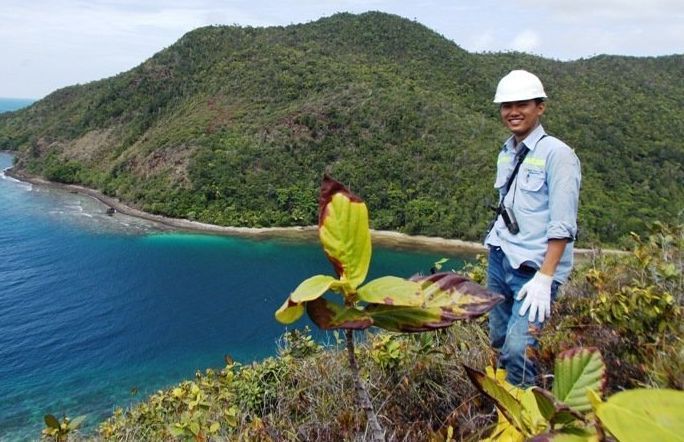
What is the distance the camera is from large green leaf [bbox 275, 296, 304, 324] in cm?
80

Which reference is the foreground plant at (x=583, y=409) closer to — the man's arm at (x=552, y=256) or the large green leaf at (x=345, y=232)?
the large green leaf at (x=345, y=232)

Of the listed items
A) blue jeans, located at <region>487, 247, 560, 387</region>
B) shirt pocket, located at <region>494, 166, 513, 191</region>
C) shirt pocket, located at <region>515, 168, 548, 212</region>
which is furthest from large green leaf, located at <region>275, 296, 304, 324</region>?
shirt pocket, located at <region>494, 166, 513, 191</region>

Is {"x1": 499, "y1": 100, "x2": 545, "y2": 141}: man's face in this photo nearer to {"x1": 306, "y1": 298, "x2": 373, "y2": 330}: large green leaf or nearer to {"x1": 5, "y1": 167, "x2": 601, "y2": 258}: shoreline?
{"x1": 306, "y1": 298, "x2": 373, "y2": 330}: large green leaf

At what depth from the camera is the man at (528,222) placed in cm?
213

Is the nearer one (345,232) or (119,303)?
(345,232)

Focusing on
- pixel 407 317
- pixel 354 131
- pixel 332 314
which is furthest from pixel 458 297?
pixel 354 131

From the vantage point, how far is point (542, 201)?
2.29 metres

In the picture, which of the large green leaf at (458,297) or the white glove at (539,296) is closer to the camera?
the large green leaf at (458,297)

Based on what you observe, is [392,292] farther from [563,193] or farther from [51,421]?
[51,421]

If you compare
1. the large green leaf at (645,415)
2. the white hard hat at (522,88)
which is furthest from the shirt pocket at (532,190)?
the large green leaf at (645,415)

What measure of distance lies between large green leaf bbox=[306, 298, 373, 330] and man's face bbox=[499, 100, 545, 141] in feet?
5.79

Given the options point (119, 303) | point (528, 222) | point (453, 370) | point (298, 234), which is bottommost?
point (119, 303)

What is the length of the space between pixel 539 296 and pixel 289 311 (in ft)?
5.26

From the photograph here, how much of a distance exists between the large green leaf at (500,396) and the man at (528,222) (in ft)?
4.03
